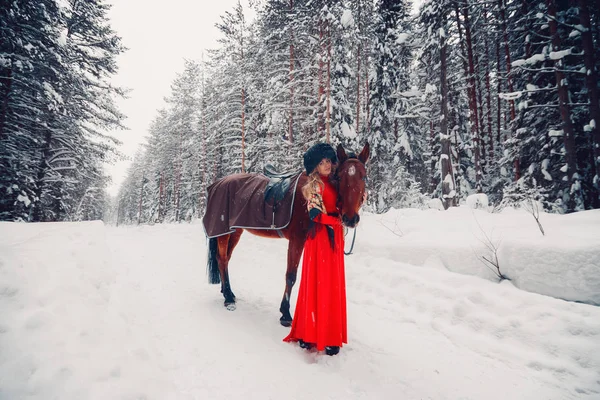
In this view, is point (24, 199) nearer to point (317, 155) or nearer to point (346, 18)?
point (317, 155)

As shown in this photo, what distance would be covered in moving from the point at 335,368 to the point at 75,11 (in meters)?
17.8

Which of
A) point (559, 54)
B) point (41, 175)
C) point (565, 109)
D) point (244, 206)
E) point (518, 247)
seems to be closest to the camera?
point (518, 247)

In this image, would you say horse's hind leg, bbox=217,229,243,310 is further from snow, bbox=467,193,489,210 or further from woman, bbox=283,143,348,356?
snow, bbox=467,193,489,210

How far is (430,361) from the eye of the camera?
259 centimetres

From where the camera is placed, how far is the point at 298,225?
3.45m

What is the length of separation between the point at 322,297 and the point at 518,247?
2918 mm

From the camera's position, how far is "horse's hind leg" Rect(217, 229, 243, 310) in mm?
4030

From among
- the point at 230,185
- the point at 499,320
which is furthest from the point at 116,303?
the point at 499,320

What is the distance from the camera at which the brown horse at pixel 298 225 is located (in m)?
2.69

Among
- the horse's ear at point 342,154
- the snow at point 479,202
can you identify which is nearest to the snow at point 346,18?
the snow at point 479,202

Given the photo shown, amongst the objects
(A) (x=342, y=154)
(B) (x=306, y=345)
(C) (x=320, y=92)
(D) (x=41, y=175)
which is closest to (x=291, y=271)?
(B) (x=306, y=345)

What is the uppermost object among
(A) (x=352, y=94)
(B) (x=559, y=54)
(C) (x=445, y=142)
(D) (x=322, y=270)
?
(A) (x=352, y=94)

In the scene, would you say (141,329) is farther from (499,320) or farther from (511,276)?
A: (511,276)

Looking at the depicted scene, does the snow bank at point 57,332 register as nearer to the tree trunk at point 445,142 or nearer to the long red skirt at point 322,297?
the long red skirt at point 322,297
